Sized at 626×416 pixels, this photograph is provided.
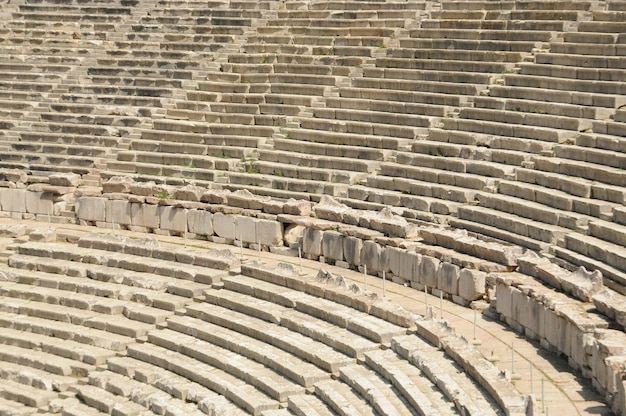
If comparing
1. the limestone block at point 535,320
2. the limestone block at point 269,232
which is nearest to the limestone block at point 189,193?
the limestone block at point 269,232

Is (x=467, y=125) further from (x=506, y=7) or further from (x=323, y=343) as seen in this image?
(x=323, y=343)

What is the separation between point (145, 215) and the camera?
117 feet

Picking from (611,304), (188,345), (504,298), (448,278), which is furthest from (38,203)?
(611,304)

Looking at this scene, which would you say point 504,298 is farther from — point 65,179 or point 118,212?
point 65,179

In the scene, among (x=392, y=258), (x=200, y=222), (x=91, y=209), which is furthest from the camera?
(x=91, y=209)

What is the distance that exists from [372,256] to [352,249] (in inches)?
27.5

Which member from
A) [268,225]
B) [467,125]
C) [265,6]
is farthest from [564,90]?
[265,6]

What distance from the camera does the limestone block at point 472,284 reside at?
26875 millimetres

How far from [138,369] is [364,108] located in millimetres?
10019

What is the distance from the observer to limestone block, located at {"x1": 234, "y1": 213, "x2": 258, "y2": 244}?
33.4 meters

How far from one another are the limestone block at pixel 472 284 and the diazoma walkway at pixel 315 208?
4 cm

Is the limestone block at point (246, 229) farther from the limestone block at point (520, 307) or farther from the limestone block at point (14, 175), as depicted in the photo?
the limestone block at point (520, 307)

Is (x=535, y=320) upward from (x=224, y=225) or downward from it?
downward

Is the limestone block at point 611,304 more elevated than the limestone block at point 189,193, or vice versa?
the limestone block at point 189,193
